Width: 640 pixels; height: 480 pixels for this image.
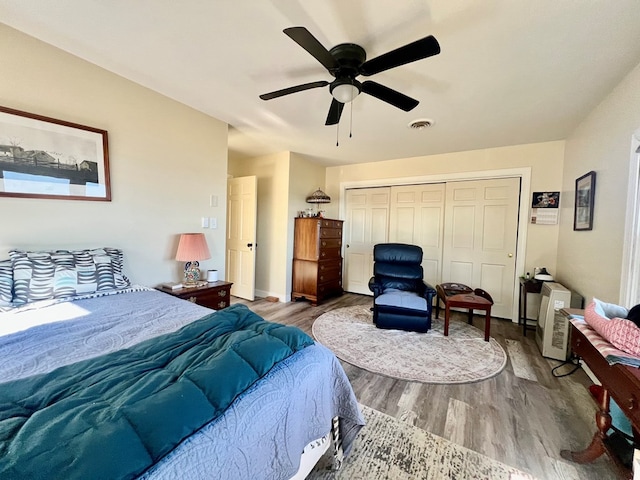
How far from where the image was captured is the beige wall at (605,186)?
6.38ft

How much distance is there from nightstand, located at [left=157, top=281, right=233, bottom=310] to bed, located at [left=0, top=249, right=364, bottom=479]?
27.4 inches

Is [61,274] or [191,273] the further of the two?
[191,273]

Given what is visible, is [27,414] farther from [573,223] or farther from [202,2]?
[573,223]

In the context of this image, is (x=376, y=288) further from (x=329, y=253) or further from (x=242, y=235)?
(x=242, y=235)

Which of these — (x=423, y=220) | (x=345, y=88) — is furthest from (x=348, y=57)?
(x=423, y=220)

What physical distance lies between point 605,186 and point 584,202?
→ 1.43 ft

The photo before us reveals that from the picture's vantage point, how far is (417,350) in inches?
104

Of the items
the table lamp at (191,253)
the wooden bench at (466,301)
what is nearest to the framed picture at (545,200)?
the wooden bench at (466,301)

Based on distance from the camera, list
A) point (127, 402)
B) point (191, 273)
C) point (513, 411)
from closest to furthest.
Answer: point (127, 402) → point (513, 411) → point (191, 273)

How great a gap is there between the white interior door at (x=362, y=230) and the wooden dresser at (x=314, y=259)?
0.53 meters

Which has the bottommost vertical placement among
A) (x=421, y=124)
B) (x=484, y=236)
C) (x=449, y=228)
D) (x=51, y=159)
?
(x=484, y=236)

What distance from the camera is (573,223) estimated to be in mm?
2852

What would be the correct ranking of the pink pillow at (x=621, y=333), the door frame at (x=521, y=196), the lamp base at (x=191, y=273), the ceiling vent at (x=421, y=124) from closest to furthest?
the pink pillow at (x=621, y=333) → the lamp base at (x=191, y=273) → the ceiling vent at (x=421, y=124) → the door frame at (x=521, y=196)

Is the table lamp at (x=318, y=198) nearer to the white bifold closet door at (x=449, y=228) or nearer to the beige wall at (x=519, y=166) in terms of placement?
the white bifold closet door at (x=449, y=228)
